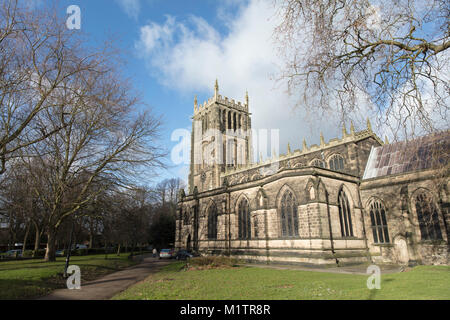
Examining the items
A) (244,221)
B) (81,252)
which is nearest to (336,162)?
(244,221)

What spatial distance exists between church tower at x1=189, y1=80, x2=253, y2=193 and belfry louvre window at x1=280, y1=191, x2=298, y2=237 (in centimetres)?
2318

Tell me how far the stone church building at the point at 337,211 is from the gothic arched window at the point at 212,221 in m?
0.11

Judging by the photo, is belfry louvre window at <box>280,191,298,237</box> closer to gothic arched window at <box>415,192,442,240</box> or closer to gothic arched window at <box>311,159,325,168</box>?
gothic arched window at <box>311,159,325,168</box>

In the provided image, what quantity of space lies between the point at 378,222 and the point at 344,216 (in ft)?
10.1

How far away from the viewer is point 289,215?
73.3 ft

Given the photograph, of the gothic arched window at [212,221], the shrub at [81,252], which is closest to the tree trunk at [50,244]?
the gothic arched window at [212,221]

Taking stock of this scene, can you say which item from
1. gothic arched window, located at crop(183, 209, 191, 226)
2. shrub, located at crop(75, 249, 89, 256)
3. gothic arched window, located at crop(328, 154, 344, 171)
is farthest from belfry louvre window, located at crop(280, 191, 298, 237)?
shrub, located at crop(75, 249, 89, 256)

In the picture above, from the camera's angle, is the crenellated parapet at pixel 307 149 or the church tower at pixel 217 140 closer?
the crenellated parapet at pixel 307 149

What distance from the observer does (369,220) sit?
23.4 metres

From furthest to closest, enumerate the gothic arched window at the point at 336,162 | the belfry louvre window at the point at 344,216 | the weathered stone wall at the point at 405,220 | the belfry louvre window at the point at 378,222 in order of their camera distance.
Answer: the gothic arched window at the point at 336,162
the belfry louvre window at the point at 378,222
the belfry louvre window at the point at 344,216
the weathered stone wall at the point at 405,220

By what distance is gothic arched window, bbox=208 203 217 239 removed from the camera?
30.5 m

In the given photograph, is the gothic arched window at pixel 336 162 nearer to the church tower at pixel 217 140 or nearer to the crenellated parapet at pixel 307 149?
the crenellated parapet at pixel 307 149

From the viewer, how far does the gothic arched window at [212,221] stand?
30472 millimetres

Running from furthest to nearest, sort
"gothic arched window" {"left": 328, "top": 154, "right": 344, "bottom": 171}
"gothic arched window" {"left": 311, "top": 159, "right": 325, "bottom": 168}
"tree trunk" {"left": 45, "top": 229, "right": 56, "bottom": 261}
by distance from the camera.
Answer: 1. "gothic arched window" {"left": 311, "top": 159, "right": 325, "bottom": 168}
2. "gothic arched window" {"left": 328, "top": 154, "right": 344, "bottom": 171}
3. "tree trunk" {"left": 45, "top": 229, "right": 56, "bottom": 261}
